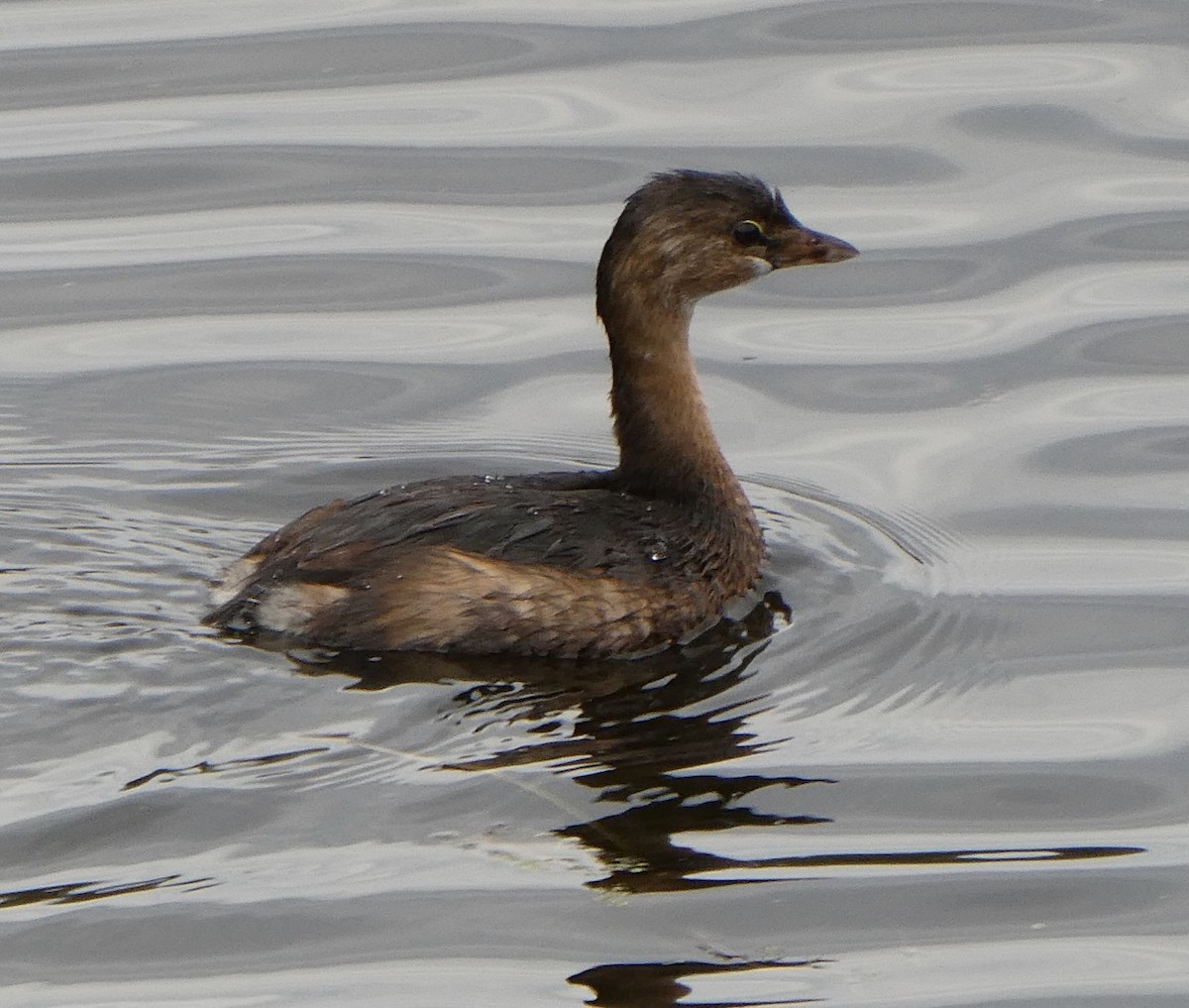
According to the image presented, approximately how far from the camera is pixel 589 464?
8.88 meters

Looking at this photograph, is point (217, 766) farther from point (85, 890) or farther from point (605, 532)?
point (605, 532)

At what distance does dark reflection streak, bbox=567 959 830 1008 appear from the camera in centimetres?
514

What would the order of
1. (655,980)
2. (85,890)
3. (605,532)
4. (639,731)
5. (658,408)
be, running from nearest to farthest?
(655,980) < (85,890) < (639,731) < (605,532) < (658,408)

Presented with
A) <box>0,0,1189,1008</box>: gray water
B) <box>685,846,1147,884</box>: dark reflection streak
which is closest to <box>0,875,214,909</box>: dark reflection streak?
<box>0,0,1189,1008</box>: gray water

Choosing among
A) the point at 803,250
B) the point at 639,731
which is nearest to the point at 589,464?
the point at 803,250

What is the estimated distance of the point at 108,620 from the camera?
279 inches

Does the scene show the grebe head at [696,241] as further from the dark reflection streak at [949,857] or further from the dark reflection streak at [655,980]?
the dark reflection streak at [655,980]

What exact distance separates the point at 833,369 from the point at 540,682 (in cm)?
319

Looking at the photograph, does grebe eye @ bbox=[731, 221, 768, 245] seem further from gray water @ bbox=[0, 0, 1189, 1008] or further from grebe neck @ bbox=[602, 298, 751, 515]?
gray water @ bbox=[0, 0, 1189, 1008]

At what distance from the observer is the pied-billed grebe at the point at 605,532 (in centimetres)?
699

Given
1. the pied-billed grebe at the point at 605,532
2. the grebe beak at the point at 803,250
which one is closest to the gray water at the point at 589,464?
the pied-billed grebe at the point at 605,532

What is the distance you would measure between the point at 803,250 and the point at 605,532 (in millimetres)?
1407

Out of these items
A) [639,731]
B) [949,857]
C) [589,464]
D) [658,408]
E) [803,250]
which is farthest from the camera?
[589,464]

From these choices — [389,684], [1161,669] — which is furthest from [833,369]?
[389,684]
